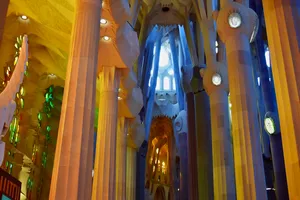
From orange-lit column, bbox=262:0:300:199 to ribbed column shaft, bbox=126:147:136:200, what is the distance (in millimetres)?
10357

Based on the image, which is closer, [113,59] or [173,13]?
[113,59]

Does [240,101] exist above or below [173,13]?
below

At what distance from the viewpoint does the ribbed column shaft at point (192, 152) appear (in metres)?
14.3

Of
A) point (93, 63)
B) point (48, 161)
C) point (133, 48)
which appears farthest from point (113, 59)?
point (48, 161)

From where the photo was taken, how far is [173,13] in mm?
17844

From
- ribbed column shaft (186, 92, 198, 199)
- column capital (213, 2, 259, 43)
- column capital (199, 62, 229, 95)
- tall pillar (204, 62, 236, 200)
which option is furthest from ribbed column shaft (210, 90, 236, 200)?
ribbed column shaft (186, 92, 198, 199)

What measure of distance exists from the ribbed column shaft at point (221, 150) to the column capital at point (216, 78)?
141 millimetres

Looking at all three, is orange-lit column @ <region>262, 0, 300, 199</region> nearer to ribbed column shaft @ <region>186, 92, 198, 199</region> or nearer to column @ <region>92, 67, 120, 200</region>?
column @ <region>92, 67, 120, 200</region>

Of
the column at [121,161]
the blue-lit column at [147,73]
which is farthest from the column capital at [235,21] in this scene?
the blue-lit column at [147,73]

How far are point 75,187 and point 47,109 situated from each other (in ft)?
32.9

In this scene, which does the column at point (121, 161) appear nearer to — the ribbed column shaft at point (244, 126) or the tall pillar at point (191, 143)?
the tall pillar at point (191, 143)

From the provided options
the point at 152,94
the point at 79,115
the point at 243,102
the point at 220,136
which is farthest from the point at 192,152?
the point at 79,115

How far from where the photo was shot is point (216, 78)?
11.6 meters

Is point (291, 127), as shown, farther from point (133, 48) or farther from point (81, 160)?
point (133, 48)
